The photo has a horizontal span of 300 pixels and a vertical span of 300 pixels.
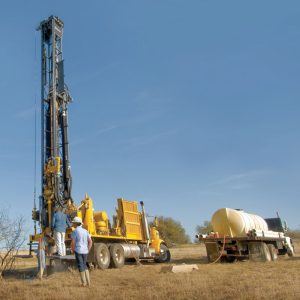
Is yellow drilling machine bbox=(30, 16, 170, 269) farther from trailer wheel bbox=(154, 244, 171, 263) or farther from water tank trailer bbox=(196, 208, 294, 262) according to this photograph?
water tank trailer bbox=(196, 208, 294, 262)

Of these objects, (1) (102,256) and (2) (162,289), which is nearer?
(2) (162,289)

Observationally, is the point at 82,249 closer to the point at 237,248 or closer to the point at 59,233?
the point at 59,233

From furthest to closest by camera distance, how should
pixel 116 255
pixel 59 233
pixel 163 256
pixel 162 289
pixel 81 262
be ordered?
1. pixel 163 256
2. pixel 116 255
3. pixel 59 233
4. pixel 81 262
5. pixel 162 289

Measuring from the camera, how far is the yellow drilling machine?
1603cm

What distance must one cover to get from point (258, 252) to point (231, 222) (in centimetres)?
171

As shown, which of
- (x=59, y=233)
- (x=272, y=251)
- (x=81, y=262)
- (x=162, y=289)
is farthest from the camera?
(x=272, y=251)

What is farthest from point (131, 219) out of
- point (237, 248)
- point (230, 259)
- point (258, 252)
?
point (258, 252)

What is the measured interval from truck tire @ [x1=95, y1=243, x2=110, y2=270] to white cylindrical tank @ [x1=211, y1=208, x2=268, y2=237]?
5.52 meters

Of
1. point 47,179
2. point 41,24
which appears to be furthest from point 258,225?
point 41,24

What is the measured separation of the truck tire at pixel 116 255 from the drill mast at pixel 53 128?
9.01 ft

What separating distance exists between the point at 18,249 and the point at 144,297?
21.1ft

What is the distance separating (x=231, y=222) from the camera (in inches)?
710

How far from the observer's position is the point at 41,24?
21219mm

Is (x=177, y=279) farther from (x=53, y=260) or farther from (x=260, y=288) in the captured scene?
(x=53, y=260)
